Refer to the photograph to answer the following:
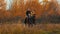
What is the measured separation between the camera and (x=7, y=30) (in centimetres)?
776

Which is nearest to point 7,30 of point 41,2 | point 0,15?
point 0,15

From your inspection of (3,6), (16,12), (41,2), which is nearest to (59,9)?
(41,2)

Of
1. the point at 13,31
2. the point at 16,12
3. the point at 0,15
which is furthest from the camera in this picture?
the point at 16,12

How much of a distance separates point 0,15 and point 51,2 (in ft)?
33.2

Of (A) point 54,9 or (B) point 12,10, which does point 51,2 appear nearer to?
(A) point 54,9

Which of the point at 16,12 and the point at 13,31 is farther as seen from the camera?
the point at 16,12

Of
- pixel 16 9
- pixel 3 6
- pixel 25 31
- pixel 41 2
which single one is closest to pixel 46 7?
pixel 41 2

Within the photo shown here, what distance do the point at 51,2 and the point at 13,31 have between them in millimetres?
31314

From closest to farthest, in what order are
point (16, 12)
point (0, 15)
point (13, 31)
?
point (13, 31)
point (0, 15)
point (16, 12)

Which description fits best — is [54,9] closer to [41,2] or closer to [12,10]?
[41,2]

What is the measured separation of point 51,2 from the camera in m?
38.6

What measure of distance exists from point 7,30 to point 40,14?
91.1 ft

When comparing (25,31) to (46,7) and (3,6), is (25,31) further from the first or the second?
(46,7)

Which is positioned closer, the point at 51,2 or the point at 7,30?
the point at 7,30
